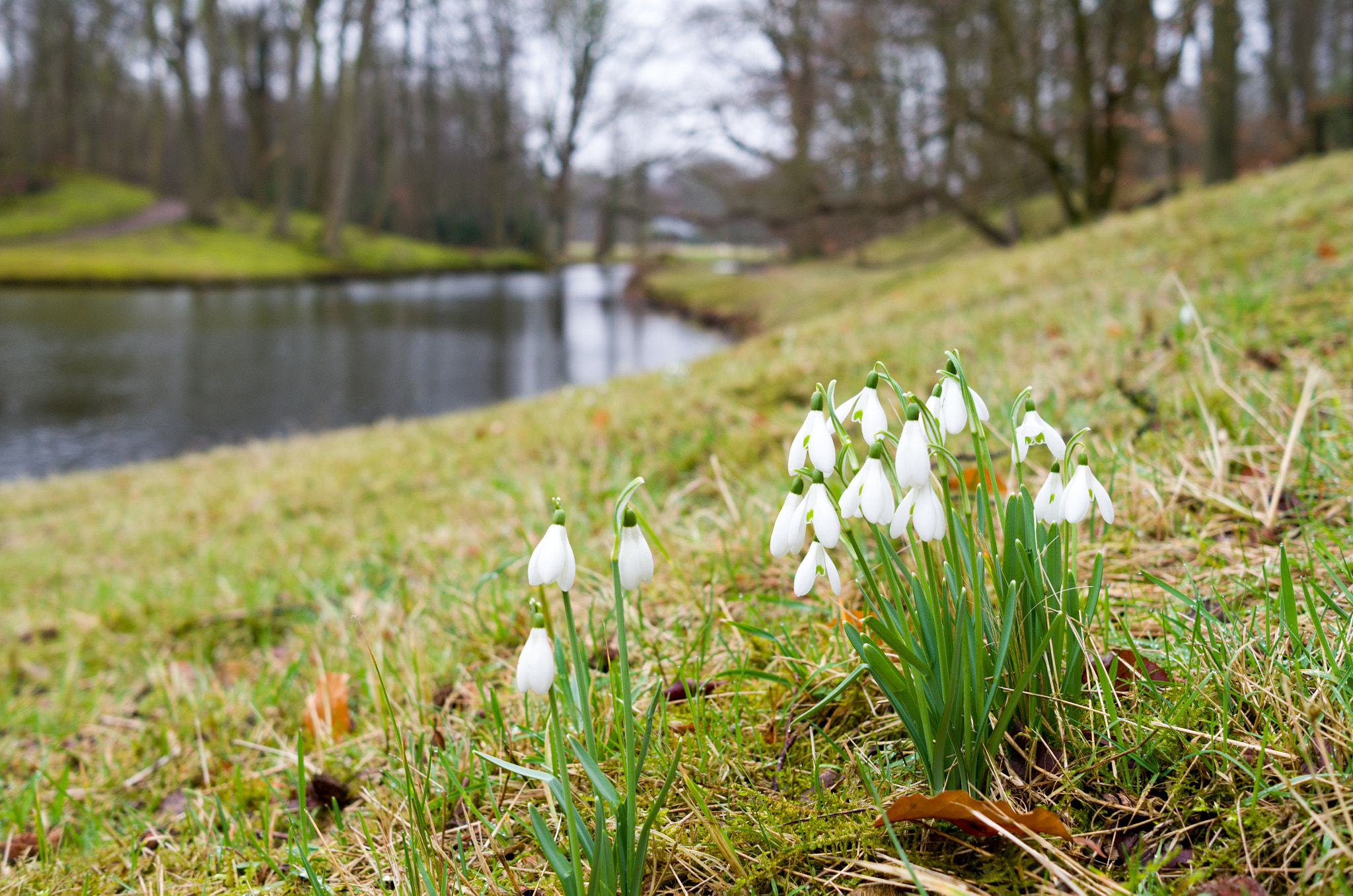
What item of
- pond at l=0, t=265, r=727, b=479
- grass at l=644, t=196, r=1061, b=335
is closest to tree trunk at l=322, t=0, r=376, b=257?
pond at l=0, t=265, r=727, b=479

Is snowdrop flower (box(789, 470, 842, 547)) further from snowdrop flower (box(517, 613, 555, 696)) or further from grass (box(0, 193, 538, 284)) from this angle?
grass (box(0, 193, 538, 284))

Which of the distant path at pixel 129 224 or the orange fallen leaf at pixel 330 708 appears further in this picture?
the distant path at pixel 129 224

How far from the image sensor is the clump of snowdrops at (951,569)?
2.94ft

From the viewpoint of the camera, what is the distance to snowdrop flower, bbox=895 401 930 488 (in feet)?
2.83

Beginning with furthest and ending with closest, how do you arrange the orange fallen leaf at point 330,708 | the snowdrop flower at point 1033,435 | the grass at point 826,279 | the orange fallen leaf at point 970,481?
the grass at point 826,279 → the orange fallen leaf at point 970,481 → the orange fallen leaf at point 330,708 → the snowdrop flower at point 1033,435

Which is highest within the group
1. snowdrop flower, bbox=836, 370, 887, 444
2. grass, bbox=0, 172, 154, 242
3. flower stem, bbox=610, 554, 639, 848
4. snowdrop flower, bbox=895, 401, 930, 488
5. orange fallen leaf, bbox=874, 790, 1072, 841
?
grass, bbox=0, 172, 154, 242

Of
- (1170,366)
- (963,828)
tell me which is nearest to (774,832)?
(963,828)

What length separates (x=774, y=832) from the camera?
1.07 meters

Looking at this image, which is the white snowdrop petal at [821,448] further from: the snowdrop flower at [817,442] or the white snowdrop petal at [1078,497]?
the white snowdrop petal at [1078,497]

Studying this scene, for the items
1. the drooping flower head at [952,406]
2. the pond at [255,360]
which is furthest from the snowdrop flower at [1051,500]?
the pond at [255,360]

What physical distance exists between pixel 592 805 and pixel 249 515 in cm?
417

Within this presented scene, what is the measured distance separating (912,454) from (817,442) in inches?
4.1

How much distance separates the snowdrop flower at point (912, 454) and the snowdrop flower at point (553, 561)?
0.37 m

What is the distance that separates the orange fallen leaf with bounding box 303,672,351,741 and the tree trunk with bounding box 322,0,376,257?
31223mm
